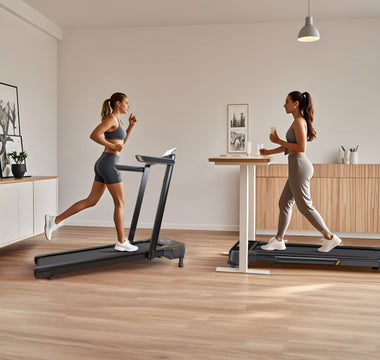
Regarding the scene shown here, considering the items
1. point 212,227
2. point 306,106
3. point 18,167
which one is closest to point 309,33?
point 306,106

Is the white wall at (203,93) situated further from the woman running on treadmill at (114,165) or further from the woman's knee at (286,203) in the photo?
the woman running on treadmill at (114,165)

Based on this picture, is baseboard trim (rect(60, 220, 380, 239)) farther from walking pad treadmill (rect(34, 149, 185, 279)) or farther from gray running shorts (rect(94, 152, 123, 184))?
gray running shorts (rect(94, 152, 123, 184))

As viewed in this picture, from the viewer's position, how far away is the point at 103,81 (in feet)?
22.4

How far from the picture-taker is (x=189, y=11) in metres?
6.02

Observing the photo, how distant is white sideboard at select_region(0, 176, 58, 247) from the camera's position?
185 inches

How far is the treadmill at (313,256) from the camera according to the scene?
418cm

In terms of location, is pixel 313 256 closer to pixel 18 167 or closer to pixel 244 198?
pixel 244 198

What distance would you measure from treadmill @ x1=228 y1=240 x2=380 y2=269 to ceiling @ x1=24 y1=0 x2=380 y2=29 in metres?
3.11

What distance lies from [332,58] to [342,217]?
2.22m

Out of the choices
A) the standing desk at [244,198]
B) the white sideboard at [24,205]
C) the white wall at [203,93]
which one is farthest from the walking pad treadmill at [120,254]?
the white wall at [203,93]

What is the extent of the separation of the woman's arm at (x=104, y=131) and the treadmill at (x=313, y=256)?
1.51m

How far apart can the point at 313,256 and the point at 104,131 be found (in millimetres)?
2261

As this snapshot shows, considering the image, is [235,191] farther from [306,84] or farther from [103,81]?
[103,81]

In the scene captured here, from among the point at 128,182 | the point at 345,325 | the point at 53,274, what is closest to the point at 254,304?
the point at 345,325
